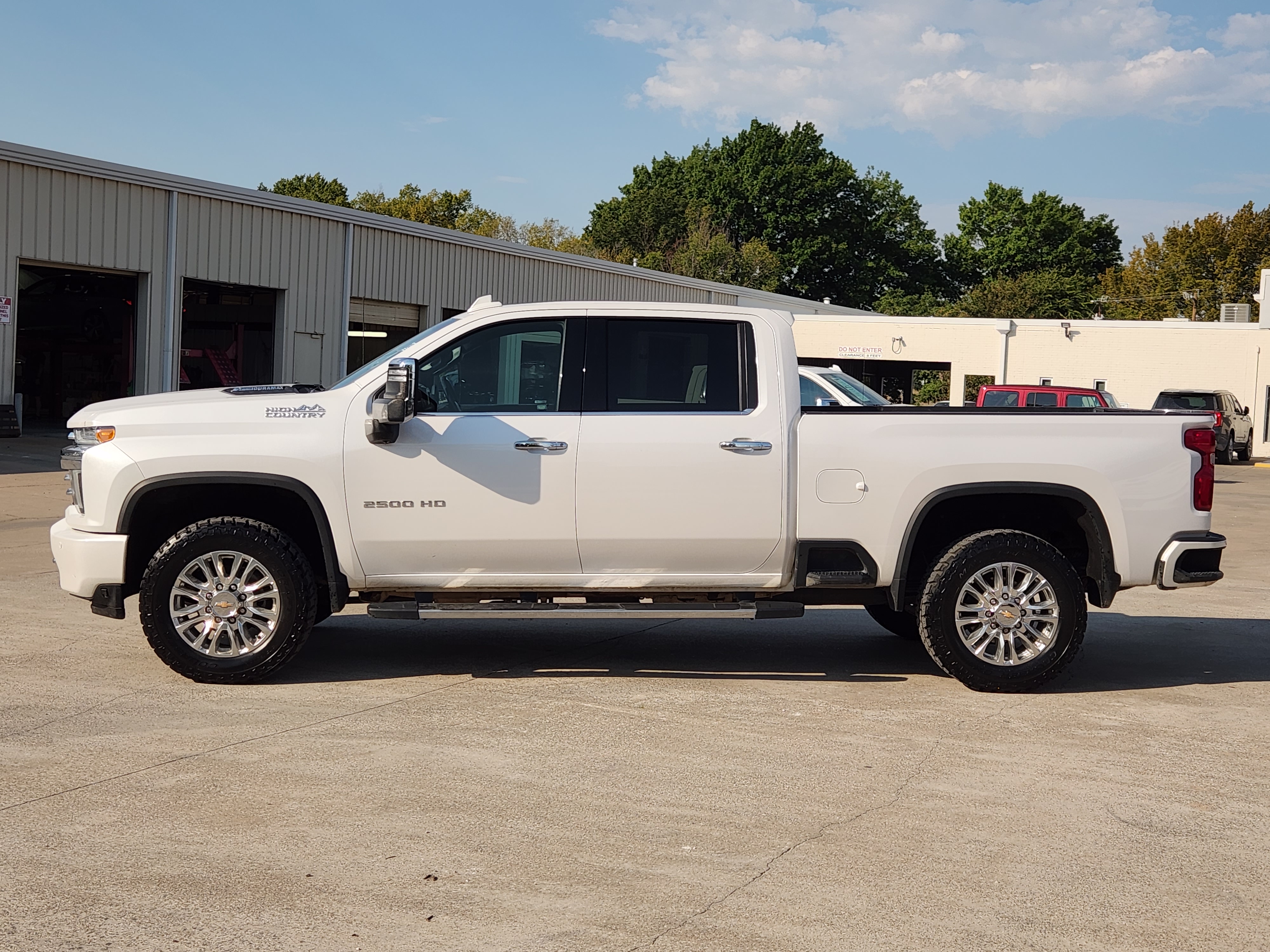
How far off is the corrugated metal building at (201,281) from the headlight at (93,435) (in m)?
17.6

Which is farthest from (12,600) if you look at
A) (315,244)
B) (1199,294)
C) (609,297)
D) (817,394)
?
(1199,294)

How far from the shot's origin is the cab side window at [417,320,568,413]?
708cm

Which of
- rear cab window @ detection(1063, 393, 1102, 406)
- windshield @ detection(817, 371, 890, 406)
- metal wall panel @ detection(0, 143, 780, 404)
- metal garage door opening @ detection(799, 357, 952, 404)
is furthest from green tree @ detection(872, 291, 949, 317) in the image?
windshield @ detection(817, 371, 890, 406)

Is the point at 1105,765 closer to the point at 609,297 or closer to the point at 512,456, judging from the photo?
the point at 512,456

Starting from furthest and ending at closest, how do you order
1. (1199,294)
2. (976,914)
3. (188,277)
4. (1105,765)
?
(1199,294) → (188,277) → (1105,765) → (976,914)

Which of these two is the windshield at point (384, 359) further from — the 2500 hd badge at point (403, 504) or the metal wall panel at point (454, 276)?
the metal wall panel at point (454, 276)

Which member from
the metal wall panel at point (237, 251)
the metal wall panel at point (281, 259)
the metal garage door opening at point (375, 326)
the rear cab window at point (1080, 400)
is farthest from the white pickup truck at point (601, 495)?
the metal garage door opening at point (375, 326)

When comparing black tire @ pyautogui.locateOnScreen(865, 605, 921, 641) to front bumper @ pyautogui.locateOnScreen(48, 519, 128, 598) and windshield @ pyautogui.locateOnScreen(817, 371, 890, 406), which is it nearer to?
front bumper @ pyautogui.locateOnScreen(48, 519, 128, 598)

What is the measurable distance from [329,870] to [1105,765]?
3.46 meters

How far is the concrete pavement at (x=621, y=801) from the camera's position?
400cm

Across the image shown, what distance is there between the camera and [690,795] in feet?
17.3

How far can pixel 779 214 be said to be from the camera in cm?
8112

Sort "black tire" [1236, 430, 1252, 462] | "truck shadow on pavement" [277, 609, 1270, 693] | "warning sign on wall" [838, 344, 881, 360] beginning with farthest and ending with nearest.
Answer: "warning sign on wall" [838, 344, 881, 360], "black tire" [1236, 430, 1252, 462], "truck shadow on pavement" [277, 609, 1270, 693]

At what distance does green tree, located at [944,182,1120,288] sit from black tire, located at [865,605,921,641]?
3201 inches
